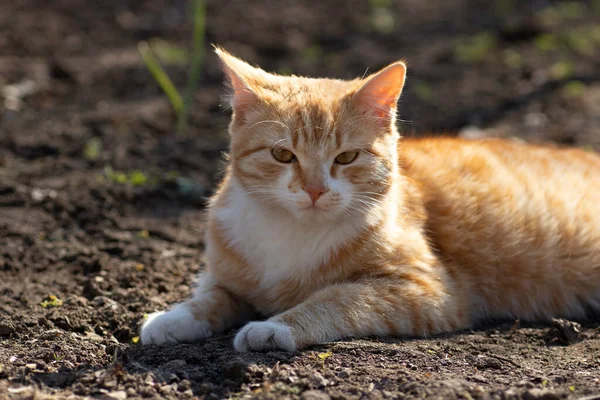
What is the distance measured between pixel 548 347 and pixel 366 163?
124cm

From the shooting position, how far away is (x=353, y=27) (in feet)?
29.1

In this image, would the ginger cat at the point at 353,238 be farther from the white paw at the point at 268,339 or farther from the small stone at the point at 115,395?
the small stone at the point at 115,395

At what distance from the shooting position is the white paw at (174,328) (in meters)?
3.34

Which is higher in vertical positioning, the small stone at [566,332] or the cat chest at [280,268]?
the cat chest at [280,268]

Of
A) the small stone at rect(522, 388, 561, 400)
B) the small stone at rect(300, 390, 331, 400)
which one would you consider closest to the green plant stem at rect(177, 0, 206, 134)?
the small stone at rect(300, 390, 331, 400)

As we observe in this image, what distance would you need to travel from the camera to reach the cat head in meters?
3.25

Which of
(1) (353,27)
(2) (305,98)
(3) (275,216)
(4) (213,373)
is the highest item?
(1) (353,27)

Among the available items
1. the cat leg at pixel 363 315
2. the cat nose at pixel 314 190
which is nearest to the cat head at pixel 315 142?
the cat nose at pixel 314 190

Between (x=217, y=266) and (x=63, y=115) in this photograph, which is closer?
(x=217, y=266)

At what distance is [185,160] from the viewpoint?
5641 millimetres

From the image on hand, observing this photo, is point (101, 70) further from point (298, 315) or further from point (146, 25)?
point (298, 315)

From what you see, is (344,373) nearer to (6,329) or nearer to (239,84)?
(239,84)

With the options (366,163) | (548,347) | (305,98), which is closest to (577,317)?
(548,347)

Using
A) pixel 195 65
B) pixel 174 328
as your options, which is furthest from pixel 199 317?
pixel 195 65
